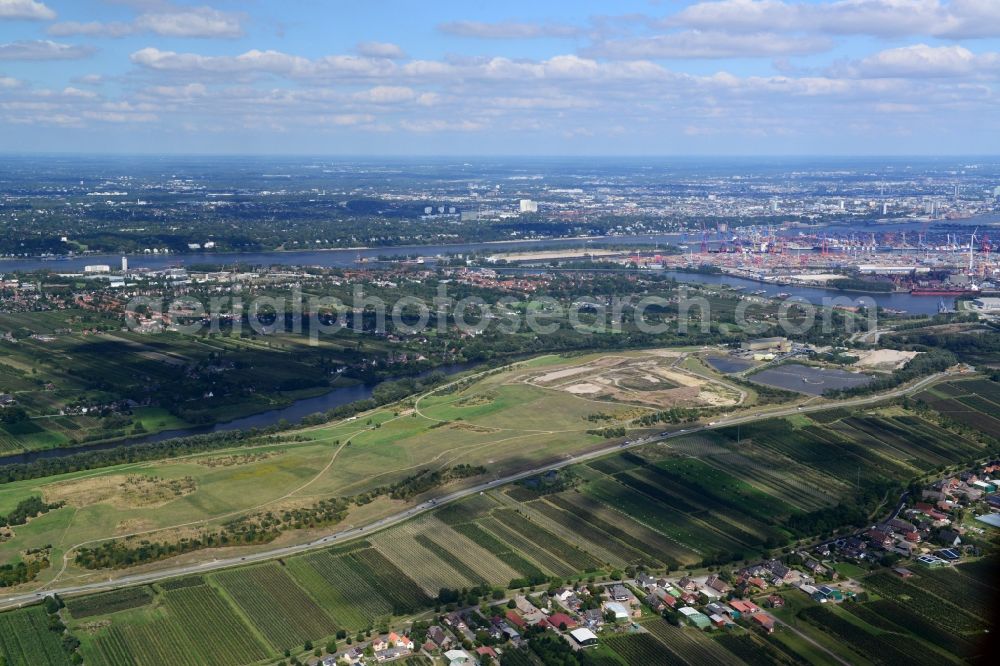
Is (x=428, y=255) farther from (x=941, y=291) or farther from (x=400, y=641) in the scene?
(x=400, y=641)

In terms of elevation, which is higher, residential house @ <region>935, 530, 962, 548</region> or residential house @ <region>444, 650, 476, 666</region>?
residential house @ <region>935, 530, 962, 548</region>

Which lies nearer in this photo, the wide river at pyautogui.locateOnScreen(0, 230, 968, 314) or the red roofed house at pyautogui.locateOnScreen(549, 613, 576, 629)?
the red roofed house at pyautogui.locateOnScreen(549, 613, 576, 629)

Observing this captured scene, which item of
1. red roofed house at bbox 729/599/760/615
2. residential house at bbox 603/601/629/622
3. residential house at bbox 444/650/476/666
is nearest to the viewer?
residential house at bbox 444/650/476/666

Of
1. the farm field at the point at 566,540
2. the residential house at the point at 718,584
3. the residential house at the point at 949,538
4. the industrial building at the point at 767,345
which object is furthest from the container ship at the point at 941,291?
the residential house at the point at 718,584

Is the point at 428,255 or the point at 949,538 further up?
the point at 428,255

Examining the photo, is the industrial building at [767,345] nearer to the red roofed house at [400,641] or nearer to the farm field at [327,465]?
the farm field at [327,465]

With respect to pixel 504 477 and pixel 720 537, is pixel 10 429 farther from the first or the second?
pixel 720 537

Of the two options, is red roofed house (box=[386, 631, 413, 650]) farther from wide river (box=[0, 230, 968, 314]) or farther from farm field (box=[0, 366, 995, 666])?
wide river (box=[0, 230, 968, 314])

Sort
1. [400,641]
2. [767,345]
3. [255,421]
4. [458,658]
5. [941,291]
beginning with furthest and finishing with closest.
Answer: [941,291] < [767,345] < [255,421] < [400,641] < [458,658]

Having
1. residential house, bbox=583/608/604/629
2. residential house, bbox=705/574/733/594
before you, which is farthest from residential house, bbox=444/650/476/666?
residential house, bbox=705/574/733/594

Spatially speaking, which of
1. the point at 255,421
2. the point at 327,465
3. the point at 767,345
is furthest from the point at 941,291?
the point at 327,465
